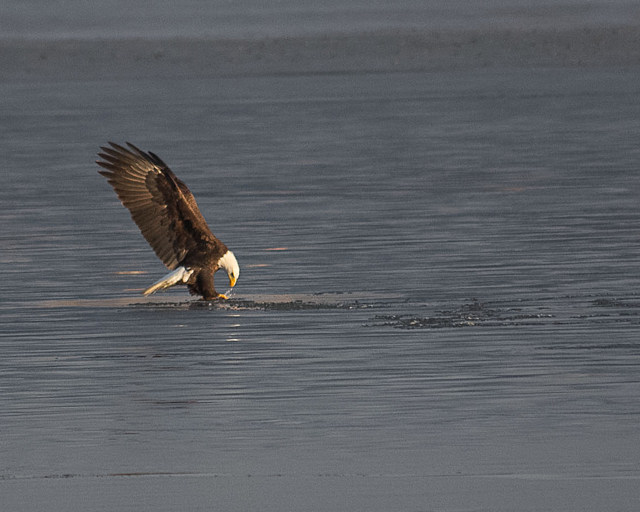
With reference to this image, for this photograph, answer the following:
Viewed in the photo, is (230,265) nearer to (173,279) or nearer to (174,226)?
(173,279)

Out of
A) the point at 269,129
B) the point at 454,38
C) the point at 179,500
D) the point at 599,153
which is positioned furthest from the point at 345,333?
the point at 454,38

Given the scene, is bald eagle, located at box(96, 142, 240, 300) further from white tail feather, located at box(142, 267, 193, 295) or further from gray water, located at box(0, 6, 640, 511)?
gray water, located at box(0, 6, 640, 511)

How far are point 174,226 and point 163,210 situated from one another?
165 millimetres

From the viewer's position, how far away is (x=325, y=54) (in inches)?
3381

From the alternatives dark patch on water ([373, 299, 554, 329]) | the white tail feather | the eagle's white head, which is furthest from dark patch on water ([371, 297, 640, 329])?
the white tail feather

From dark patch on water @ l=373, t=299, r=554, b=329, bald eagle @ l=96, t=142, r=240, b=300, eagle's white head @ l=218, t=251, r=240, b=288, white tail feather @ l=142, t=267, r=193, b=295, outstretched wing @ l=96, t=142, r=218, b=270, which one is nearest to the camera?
dark patch on water @ l=373, t=299, r=554, b=329

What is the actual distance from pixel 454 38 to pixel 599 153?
199 feet

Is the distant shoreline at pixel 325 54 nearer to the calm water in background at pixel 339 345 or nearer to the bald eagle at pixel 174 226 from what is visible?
the calm water in background at pixel 339 345

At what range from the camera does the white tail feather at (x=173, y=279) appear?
14.5m

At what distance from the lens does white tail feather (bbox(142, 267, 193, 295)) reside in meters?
14.5

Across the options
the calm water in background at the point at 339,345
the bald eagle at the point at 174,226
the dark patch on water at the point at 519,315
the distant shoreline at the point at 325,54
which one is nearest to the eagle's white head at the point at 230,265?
the bald eagle at the point at 174,226

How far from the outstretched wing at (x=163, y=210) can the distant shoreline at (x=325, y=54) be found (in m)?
61.3

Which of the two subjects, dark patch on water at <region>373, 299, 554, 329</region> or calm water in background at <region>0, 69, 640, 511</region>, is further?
dark patch on water at <region>373, 299, 554, 329</region>

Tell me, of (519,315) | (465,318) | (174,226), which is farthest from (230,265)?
(519,315)
